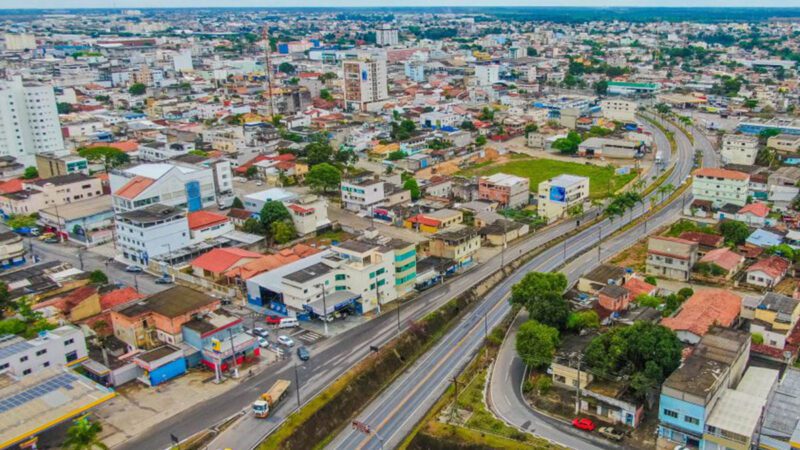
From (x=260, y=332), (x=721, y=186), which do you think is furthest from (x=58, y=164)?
(x=721, y=186)

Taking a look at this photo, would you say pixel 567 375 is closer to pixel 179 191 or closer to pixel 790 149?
pixel 179 191

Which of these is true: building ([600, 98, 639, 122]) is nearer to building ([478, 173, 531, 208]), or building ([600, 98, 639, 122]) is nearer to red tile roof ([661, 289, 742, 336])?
building ([478, 173, 531, 208])

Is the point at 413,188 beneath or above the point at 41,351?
beneath

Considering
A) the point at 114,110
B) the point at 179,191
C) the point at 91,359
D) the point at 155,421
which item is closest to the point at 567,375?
the point at 155,421

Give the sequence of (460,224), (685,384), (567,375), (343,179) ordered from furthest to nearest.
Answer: (343,179), (460,224), (567,375), (685,384)

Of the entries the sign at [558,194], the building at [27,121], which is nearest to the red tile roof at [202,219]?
the sign at [558,194]

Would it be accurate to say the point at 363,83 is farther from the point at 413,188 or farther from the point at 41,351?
the point at 41,351
